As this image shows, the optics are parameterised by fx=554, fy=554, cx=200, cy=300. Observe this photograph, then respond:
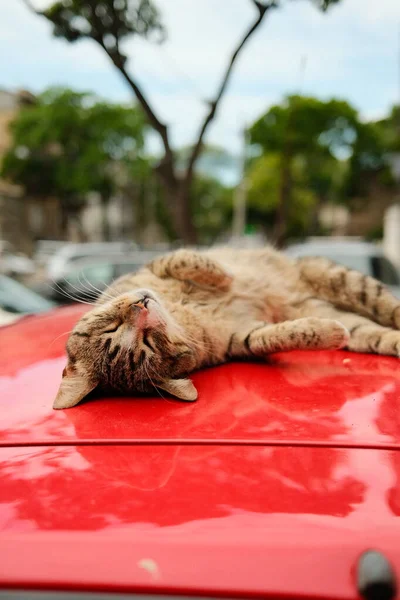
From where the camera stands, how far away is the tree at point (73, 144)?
111ft

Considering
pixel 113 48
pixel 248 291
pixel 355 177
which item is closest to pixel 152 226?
pixel 355 177

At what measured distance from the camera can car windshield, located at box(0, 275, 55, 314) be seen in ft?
12.5

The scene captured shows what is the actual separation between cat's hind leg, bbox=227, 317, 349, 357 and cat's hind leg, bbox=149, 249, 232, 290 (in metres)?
0.46

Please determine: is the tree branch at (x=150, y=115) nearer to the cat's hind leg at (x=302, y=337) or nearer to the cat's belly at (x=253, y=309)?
the cat's belly at (x=253, y=309)

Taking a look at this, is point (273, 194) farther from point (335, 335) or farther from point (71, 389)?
point (71, 389)

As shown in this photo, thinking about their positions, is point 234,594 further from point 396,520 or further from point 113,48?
point 113,48

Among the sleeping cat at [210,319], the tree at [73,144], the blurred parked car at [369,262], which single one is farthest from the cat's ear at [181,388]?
the tree at [73,144]

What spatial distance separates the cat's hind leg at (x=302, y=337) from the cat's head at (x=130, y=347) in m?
0.26

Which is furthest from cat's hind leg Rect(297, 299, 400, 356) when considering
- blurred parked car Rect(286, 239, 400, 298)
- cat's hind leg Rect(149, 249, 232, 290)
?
blurred parked car Rect(286, 239, 400, 298)

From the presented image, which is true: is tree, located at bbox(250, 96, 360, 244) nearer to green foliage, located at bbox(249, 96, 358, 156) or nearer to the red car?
green foliage, located at bbox(249, 96, 358, 156)

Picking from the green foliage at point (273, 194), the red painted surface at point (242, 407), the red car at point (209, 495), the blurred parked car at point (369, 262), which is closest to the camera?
the red car at point (209, 495)

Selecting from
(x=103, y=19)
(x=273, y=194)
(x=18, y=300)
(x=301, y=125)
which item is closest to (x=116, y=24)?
(x=103, y=19)

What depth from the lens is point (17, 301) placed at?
3939mm

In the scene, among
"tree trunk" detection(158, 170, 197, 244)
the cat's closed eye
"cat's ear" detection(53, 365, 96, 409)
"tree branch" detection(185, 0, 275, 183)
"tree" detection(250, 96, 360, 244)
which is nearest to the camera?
"cat's ear" detection(53, 365, 96, 409)
